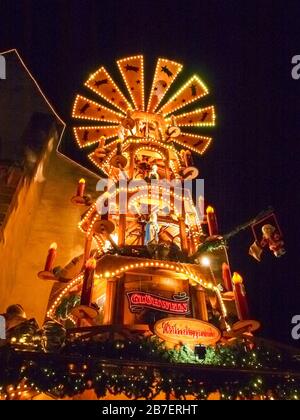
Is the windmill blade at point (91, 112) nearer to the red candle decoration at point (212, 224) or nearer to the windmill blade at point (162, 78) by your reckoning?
the windmill blade at point (162, 78)

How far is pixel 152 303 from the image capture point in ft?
38.8

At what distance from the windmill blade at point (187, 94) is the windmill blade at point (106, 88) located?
211cm

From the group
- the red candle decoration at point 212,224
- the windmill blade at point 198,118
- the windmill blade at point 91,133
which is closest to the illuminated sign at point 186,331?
the red candle decoration at point 212,224

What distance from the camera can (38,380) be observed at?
7.84 m

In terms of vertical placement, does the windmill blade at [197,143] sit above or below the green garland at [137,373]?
above

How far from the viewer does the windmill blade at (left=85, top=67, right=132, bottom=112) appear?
20.2m

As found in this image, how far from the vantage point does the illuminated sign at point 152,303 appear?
11820mm

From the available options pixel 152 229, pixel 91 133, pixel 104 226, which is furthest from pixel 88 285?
pixel 91 133

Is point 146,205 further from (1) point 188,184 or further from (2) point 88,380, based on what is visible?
(2) point 88,380

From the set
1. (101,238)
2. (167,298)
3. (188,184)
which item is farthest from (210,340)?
(188,184)

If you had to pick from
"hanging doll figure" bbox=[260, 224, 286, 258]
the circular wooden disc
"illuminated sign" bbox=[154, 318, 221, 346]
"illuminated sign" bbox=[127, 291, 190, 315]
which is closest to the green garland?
"illuminated sign" bbox=[154, 318, 221, 346]

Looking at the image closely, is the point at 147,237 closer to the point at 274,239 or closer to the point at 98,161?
the point at 274,239

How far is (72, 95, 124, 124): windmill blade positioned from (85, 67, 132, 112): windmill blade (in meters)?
0.55

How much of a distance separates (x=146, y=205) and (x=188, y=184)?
8.16 feet
